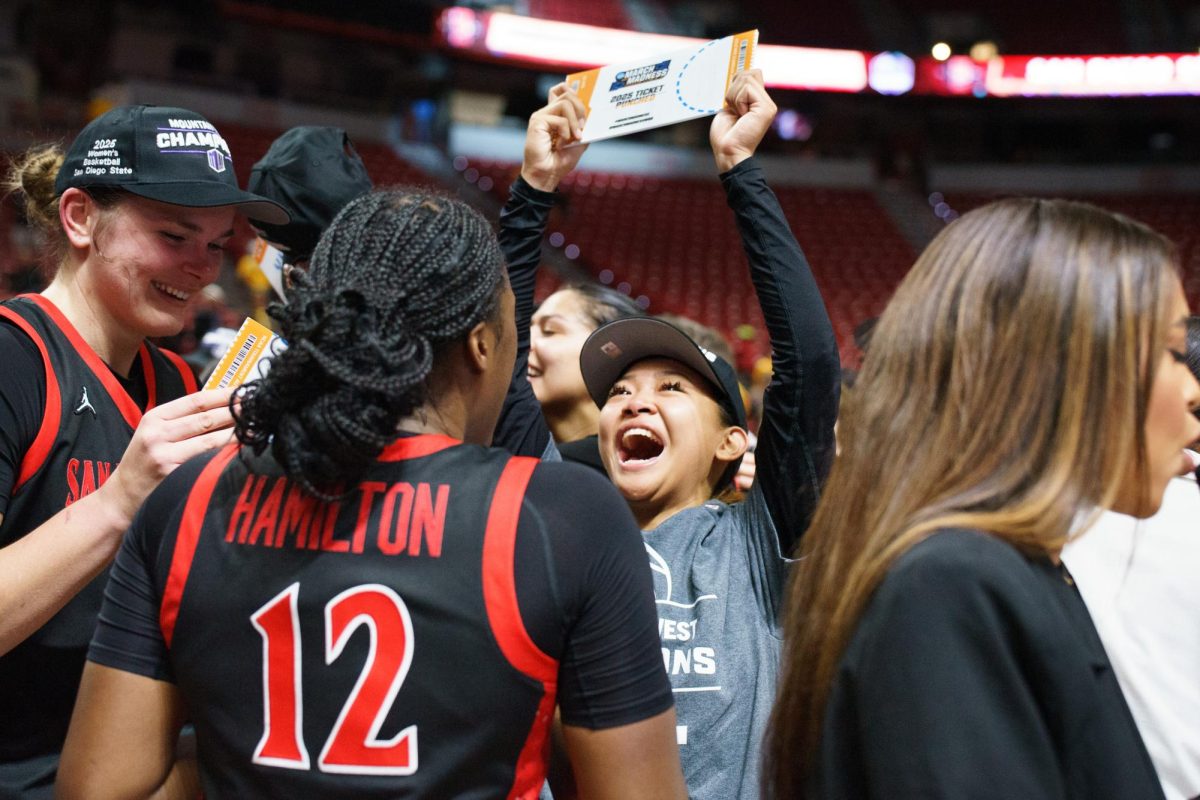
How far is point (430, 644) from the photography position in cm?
101

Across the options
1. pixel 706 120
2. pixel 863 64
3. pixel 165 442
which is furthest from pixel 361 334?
pixel 863 64

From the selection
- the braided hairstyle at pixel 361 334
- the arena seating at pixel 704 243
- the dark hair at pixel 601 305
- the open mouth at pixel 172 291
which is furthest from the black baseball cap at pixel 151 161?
the arena seating at pixel 704 243

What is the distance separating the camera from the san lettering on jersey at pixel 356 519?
3.40ft

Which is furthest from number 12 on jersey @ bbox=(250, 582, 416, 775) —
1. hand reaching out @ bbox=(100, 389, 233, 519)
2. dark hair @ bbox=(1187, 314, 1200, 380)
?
dark hair @ bbox=(1187, 314, 1200, 380)

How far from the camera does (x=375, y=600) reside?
1020 mm

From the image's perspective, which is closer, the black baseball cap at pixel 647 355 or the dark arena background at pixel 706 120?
the black baseball cap at pixel 647 355

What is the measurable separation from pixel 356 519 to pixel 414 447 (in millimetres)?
96

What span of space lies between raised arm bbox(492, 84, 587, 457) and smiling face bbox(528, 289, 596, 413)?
58 centimetres

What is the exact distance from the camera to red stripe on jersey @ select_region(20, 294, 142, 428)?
1.63 meters

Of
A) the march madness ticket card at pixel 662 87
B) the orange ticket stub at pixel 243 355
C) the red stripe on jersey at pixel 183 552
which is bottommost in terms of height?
the red stripe on jersey at pixel 183 552

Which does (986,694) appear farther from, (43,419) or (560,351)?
(560,351)

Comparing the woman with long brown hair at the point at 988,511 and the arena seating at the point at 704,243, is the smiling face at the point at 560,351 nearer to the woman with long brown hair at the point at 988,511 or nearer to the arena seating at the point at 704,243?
the woman with long brown hair at the point at 988,511

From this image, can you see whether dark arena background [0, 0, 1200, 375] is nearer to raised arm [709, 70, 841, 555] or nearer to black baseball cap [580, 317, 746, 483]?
black baseball cap [580, 317, 746, 483]

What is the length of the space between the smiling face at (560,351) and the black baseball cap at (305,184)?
62 cm
